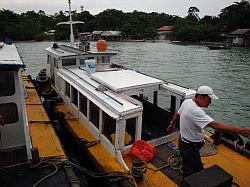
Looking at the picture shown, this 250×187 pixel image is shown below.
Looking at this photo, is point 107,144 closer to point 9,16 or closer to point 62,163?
point 62,163

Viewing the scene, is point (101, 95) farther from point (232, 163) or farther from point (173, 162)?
point (232, 163)

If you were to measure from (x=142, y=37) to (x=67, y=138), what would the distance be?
84.0m

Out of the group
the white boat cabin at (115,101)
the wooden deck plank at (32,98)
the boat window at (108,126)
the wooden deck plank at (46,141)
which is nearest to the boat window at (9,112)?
the wooden deck plank at (46,141)

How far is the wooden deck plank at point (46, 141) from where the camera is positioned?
544 centimetres

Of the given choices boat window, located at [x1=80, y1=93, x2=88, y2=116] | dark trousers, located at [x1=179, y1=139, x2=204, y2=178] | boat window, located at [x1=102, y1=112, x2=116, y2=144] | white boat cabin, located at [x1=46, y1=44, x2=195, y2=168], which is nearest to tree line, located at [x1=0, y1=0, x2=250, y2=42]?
white boat cabin, located at [x1=46, y1=44, x2=195, y2=168]

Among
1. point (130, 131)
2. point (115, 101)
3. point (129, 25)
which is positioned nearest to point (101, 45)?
point (115, 101)

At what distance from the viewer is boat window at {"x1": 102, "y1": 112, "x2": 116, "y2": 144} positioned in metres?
6.01

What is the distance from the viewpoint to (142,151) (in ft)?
19.1

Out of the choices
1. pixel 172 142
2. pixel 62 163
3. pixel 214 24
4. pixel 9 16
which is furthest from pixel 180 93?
pixel 214 24

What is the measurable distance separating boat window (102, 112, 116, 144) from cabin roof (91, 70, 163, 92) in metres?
0.72

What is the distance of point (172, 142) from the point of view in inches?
266

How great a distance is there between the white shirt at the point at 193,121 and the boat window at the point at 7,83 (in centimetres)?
A: 304

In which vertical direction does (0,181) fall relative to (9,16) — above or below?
below

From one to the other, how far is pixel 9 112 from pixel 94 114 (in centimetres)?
229
